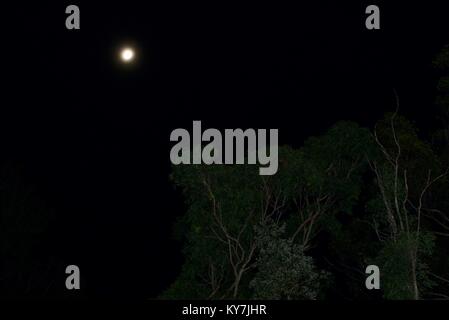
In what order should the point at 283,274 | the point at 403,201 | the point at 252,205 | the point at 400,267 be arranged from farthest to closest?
the point at 252,205, the point at 283,274, the point at 403,201, the point at 400,267

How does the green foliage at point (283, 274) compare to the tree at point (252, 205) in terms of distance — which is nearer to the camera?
the green foliage at point (283, 274)

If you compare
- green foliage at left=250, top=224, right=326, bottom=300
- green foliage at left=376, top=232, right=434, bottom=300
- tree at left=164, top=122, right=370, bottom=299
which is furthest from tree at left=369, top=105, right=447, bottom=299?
green foliage at left=250, top=224, right=326, bottom=300

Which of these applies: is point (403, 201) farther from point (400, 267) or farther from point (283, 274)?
point (283, 274)

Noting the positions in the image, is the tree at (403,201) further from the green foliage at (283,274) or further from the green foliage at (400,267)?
the green foliage at (283,274)

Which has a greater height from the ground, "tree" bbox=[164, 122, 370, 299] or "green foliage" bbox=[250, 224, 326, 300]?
"tree" bbox=[164, 122, 370, 299]

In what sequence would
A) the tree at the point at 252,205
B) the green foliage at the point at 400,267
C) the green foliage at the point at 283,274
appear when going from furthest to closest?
the tree at the point at 252,205 → the green foliage at the point at 283,274 → the green foliage at the point at 400,267

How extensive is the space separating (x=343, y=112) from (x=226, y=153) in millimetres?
5449

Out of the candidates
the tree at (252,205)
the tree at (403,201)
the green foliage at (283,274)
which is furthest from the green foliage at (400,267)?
the tree at (252,205)

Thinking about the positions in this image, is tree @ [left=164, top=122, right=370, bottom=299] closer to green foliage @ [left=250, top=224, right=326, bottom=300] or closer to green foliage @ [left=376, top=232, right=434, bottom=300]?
green foliage @ [left=250, top=224, right=326, bottom=300]

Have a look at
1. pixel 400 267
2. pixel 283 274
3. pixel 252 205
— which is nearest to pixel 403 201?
pixel 400 267

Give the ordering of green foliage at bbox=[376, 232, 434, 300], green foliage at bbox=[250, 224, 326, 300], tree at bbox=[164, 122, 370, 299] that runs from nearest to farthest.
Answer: green foliage at bbox=[376, 232, 434, 300] < green foliage at bbox=[250, 224, 326, 300] < tree at bbox=[164, 122, 370, 299]

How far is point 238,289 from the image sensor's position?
28047mm

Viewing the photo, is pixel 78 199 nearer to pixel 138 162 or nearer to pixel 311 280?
pixel 138 162
